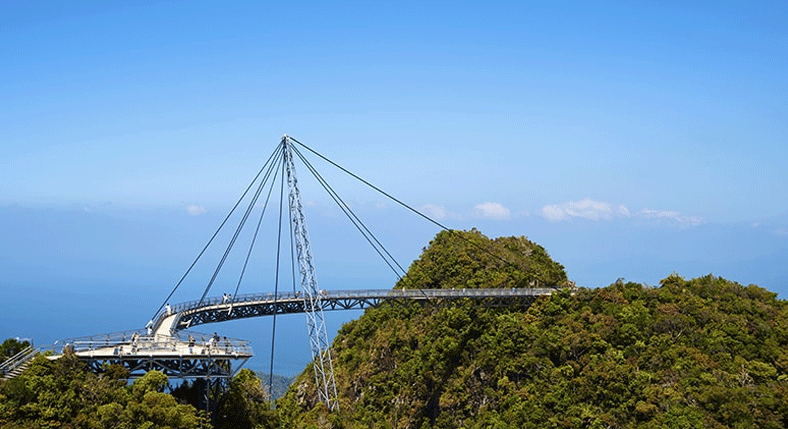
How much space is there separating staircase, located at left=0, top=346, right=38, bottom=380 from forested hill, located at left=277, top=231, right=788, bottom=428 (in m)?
21.1

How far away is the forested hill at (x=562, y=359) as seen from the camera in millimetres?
42500

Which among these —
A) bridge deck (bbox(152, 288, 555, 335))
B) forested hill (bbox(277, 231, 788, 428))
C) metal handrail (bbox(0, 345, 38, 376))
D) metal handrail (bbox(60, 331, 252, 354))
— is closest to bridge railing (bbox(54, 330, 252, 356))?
metal handrail (bbox(60, 331, 252, 354))


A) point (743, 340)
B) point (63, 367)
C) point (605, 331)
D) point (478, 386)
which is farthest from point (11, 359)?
point (743, 340)

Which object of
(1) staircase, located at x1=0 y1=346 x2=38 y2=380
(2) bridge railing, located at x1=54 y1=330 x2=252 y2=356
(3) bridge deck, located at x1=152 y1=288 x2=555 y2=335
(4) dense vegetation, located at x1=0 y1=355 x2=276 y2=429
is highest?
(3) bridge deck, located at x1=152 y1=288 x2=555 y2=335

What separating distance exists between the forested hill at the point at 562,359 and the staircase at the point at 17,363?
69.2 feet

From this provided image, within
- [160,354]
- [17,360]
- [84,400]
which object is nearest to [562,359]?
[160,354]

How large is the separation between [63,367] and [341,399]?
118ft

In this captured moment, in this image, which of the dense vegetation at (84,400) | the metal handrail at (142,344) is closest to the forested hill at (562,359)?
the metal handrail at (142,344)

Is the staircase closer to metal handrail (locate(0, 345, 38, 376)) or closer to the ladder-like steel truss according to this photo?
metal handrail (locate(0, 345, 38, 376))

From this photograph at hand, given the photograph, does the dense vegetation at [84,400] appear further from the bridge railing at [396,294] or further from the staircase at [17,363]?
the bridge railing at [396,294]

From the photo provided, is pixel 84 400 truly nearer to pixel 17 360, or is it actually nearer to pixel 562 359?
pixel 17 360

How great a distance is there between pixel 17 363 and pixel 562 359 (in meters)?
36.9

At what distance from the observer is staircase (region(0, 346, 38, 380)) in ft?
95.1

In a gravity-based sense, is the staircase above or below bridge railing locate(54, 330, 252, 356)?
below
